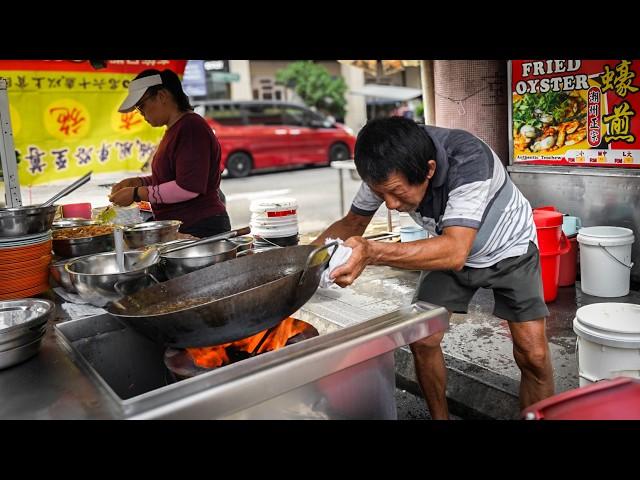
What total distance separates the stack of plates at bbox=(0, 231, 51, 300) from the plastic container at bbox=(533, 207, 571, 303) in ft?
11.9

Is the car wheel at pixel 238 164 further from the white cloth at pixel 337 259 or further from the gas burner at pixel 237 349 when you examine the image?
the white cloth at pixel 337 259

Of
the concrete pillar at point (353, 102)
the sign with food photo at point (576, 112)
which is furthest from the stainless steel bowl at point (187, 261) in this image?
the concrete pillar at point (353, 102)

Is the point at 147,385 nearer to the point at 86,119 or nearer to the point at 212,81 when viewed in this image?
the point at 86,119

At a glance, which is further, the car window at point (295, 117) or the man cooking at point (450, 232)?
the car window at point (295, 117)

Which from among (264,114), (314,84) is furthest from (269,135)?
(314,84)

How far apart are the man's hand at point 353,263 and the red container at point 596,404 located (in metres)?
0.71

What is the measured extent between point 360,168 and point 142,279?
0.99m

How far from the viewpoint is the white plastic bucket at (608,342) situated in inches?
117

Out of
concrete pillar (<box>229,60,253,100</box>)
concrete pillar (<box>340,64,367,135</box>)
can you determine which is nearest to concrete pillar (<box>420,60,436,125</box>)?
concrete pillar (<box>229,60,253,100</box>)

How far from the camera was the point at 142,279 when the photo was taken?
2.14 meters

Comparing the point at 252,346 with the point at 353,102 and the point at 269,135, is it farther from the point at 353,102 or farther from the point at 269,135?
the point at 353,102

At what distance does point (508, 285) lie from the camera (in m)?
2.91

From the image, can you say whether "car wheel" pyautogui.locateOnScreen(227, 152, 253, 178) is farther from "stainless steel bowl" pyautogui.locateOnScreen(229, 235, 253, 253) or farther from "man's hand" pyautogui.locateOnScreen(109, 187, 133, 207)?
"stainless steel bowl" pyautogui.locateOnScreen(229, 235, 253, 253)

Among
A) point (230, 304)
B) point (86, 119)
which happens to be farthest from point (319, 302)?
point (86, 119)
